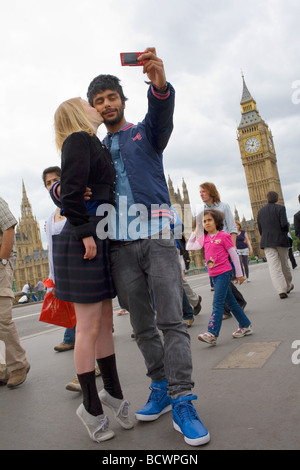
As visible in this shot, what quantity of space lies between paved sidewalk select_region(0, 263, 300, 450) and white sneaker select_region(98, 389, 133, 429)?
0.04m

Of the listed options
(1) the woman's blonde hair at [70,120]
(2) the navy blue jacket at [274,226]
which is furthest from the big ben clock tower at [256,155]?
(1) the woman's blonde hair at [70,120]

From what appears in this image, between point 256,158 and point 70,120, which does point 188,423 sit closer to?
point 70,120

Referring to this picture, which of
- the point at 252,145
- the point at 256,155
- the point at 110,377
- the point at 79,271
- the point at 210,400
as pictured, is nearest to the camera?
the point at 79,271

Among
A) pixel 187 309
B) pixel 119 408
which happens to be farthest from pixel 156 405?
pixel 187 309

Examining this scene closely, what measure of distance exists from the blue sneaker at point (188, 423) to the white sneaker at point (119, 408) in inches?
11.0

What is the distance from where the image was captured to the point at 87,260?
2328 millimetres

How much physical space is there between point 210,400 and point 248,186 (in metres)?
114

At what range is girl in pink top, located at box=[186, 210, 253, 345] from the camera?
4160mm

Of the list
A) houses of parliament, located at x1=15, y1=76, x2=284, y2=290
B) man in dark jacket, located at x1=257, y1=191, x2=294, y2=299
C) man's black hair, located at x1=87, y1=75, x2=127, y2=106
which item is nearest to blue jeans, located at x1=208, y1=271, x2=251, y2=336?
man's black hair, located at x1=87, y1=75, x2=127, y2=106

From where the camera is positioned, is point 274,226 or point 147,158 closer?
point 147,158

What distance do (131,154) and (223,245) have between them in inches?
87.9

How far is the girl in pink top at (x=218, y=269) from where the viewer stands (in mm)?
4160

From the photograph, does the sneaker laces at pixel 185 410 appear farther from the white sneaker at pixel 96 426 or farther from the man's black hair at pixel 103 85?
the man's black hair at pixel 103 85
